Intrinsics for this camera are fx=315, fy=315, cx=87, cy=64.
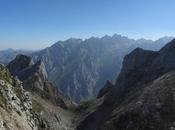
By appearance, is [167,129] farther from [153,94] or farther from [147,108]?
[153,94]

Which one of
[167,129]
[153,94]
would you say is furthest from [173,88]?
[167,129]

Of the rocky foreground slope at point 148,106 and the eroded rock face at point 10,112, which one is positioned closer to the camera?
the eroded rock face at point 10,112

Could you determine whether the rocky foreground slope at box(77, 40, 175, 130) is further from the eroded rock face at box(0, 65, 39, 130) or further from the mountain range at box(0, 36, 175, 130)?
the eroded rock face at box(0, 65, 39, 130)

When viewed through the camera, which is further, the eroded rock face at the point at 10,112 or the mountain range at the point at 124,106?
the mountain range at the point at 124,106

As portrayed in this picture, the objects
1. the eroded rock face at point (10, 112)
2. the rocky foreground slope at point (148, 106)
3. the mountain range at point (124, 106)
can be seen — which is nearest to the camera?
the eroded rock face at point (10, 112)

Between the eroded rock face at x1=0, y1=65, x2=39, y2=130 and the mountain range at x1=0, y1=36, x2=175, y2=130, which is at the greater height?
the eroded rock face at x1=0, y1=65, x2=39, y2=130

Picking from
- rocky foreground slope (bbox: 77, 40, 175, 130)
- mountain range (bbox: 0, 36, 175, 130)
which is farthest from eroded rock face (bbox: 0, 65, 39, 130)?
rocky foreground slope (bbox: 77, 40, 175, 130)

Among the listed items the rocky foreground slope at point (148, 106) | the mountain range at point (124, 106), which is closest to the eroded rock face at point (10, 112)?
the mountain range at point (124, 106)

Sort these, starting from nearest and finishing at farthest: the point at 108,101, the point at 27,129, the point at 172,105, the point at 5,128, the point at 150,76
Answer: the point at 5,128, the point at 27,129, the point at 172,105, the point at 150,76, the point at 108,101

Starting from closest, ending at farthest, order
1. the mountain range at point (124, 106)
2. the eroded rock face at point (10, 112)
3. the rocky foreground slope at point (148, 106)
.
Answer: the eroded rock face at point (10, 112), the mountain range at point (124, 106), the rocky foreground slope at point (148, 106)

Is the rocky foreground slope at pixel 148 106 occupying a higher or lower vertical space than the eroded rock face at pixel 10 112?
lower

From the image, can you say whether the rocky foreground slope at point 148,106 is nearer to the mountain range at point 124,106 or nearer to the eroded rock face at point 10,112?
the mountain range at point 124,106
